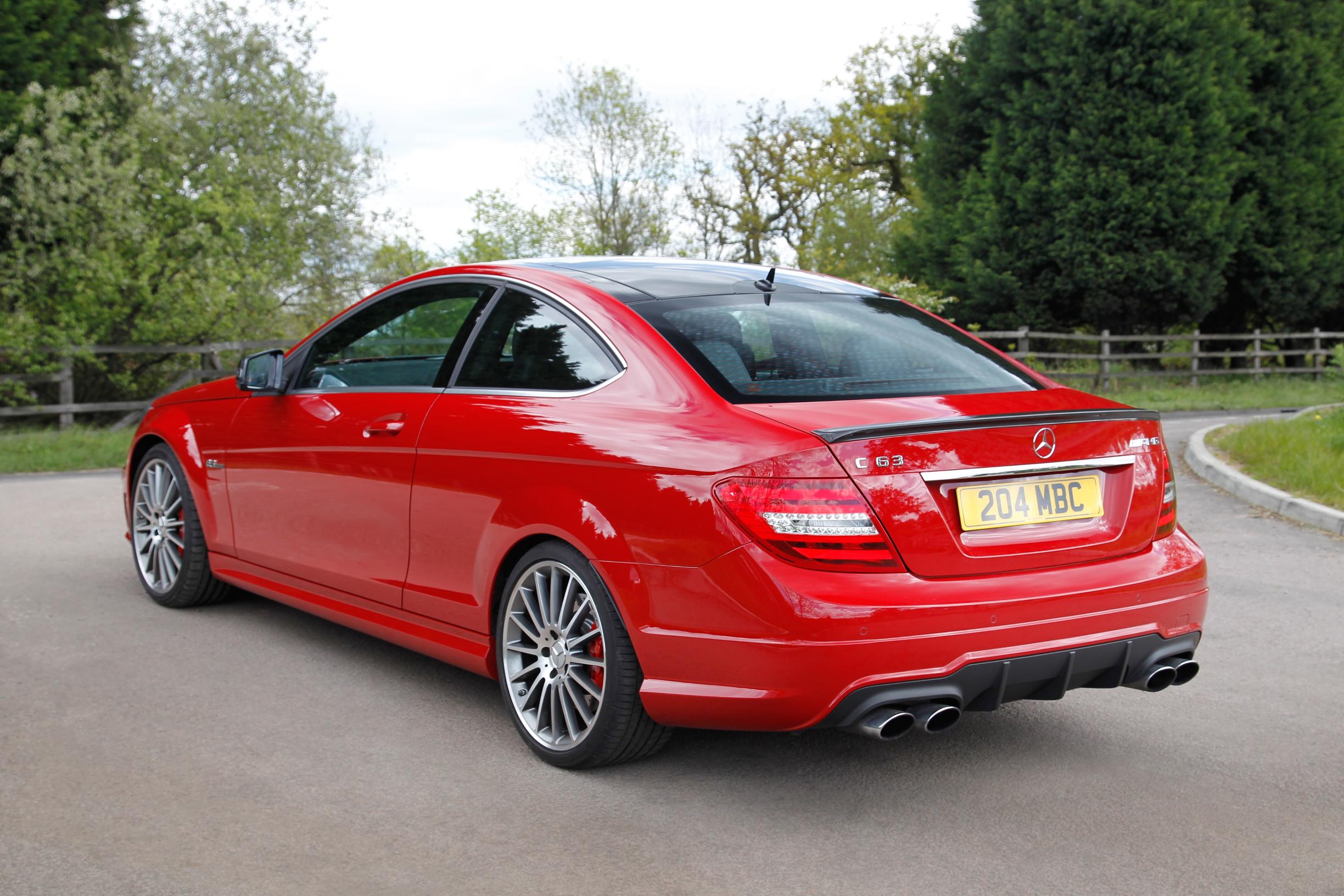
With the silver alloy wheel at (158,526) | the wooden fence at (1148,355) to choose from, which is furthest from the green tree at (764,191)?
the silver alloy wheel at (158,526)

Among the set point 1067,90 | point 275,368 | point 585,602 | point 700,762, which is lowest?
point 700,762

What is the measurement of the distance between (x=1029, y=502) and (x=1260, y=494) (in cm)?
723

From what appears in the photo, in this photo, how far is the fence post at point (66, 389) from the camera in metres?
16.9

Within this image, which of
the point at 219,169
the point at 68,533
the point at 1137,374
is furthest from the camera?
the point at 1137,374

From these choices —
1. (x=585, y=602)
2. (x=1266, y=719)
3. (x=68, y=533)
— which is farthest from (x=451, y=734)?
(x=68, y=533)

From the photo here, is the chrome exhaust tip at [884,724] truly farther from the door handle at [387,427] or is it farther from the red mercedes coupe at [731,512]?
the door handle at [387,427]

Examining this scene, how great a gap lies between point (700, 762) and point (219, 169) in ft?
65.2

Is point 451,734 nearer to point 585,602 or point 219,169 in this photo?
point 585,602

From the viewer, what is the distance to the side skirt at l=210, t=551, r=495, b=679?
4.34 m

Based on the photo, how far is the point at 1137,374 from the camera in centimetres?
2714

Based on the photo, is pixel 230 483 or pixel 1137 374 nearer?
pixel 230 483

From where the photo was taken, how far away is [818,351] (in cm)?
404

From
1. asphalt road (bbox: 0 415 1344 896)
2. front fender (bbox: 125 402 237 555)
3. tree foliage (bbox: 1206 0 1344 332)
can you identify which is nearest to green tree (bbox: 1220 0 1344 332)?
tree foliage (bbox: 1206 0 1344 332)

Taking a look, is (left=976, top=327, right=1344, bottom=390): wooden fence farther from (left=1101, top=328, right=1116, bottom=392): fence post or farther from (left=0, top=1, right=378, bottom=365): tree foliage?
(left=0, top=1, right=378, bottom=365): tree foliage
